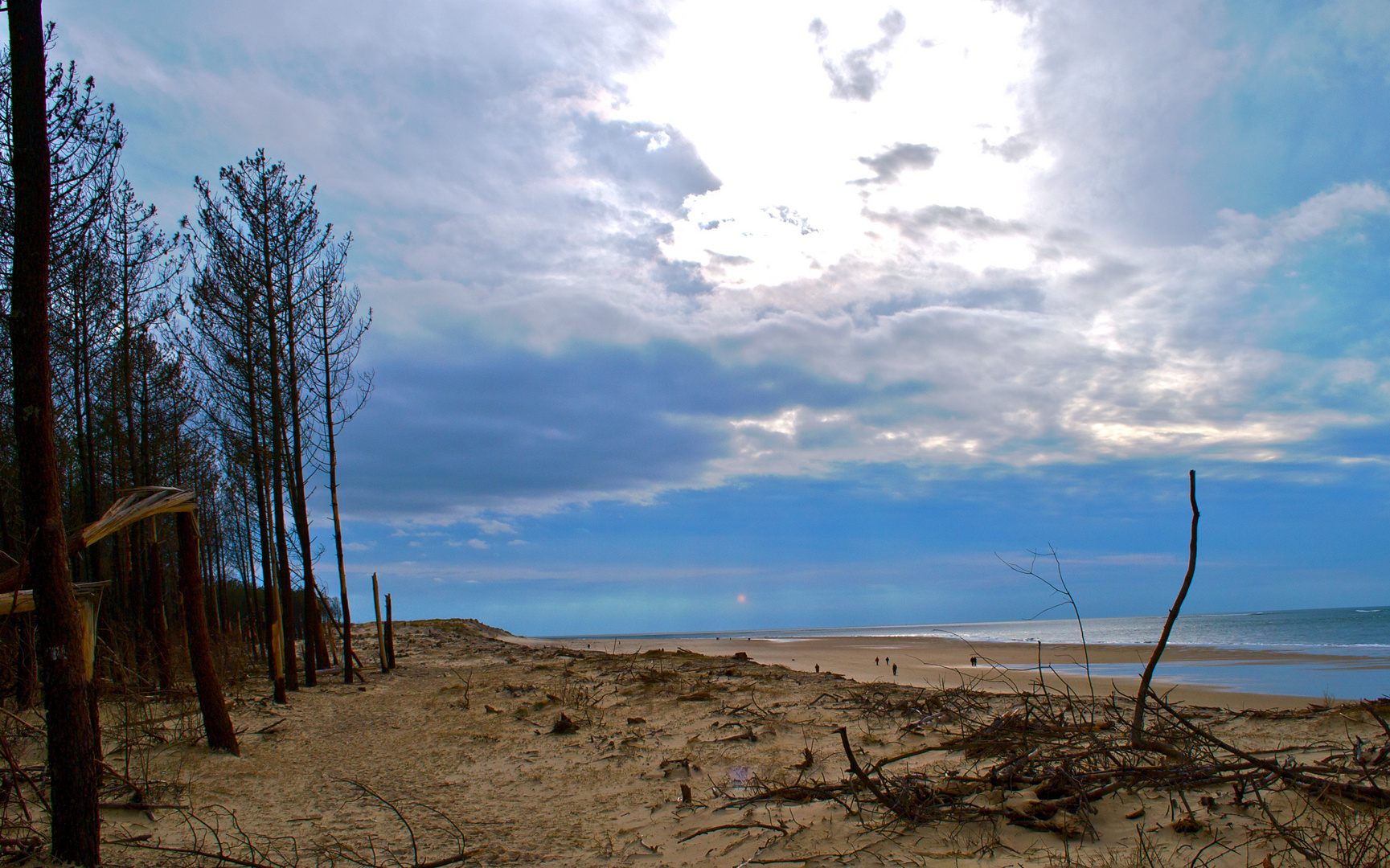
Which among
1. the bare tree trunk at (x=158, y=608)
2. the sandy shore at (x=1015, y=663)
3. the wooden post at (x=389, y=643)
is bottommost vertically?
the sandy shore at (x=1015, y=663)

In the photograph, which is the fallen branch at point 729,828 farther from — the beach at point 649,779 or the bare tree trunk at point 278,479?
the bare tree trunk at point 278,479

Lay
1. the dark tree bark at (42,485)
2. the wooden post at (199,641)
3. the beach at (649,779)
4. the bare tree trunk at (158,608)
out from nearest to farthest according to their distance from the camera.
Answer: the beach at (649,779)
the dark tree bark at (42,485)
the wooden post at (199,641)
the bare tree trunk at (158,608)

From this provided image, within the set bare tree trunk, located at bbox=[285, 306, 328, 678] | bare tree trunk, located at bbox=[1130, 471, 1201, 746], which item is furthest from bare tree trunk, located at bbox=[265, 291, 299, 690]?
bare tree trunk, located at bbox=[1130, 471, 1201, 746]

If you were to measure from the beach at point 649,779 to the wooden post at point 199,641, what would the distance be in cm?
26

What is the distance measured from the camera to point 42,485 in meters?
4.29

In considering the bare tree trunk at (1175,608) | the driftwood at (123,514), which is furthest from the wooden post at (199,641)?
the bare tree trunk at (1175,608)

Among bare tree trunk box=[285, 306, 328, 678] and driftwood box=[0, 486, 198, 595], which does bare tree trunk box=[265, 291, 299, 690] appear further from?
driftwood box=[0, 486, 198, 595]

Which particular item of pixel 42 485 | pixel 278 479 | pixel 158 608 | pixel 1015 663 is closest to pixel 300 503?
pixel 278 479

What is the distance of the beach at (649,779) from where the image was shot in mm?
3939

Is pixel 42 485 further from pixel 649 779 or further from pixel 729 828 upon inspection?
pixel 649 779

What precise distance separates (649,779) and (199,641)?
193 inches

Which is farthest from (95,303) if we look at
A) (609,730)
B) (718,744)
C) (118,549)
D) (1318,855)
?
(1318,855)

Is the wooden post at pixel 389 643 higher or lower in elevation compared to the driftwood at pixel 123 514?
lower

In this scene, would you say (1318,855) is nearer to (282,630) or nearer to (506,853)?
(506,853)
